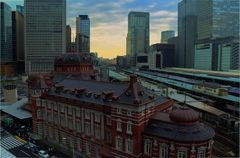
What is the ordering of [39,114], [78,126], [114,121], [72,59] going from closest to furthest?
[114,121], [78,126], [39,114], [72,59]

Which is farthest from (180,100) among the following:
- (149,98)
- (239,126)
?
(149,98)

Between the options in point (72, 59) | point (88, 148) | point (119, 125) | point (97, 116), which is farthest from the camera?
point (72, 59)

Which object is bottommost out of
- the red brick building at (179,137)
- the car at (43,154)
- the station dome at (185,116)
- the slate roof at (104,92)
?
the car at (43,154)

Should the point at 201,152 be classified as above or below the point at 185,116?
below

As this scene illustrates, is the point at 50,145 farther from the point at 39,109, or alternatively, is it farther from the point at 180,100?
the point at 180,100

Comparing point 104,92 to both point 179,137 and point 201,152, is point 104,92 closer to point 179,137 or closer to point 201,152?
point 179,137

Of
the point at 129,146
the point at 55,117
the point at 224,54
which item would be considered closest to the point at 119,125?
the point at 129,146

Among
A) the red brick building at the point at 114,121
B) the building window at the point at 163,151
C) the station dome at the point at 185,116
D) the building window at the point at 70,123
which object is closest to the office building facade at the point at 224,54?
the red brick building at the point at 114,121

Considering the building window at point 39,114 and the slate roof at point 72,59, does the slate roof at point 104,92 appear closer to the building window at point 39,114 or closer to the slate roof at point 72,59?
the building window at point 39,114
